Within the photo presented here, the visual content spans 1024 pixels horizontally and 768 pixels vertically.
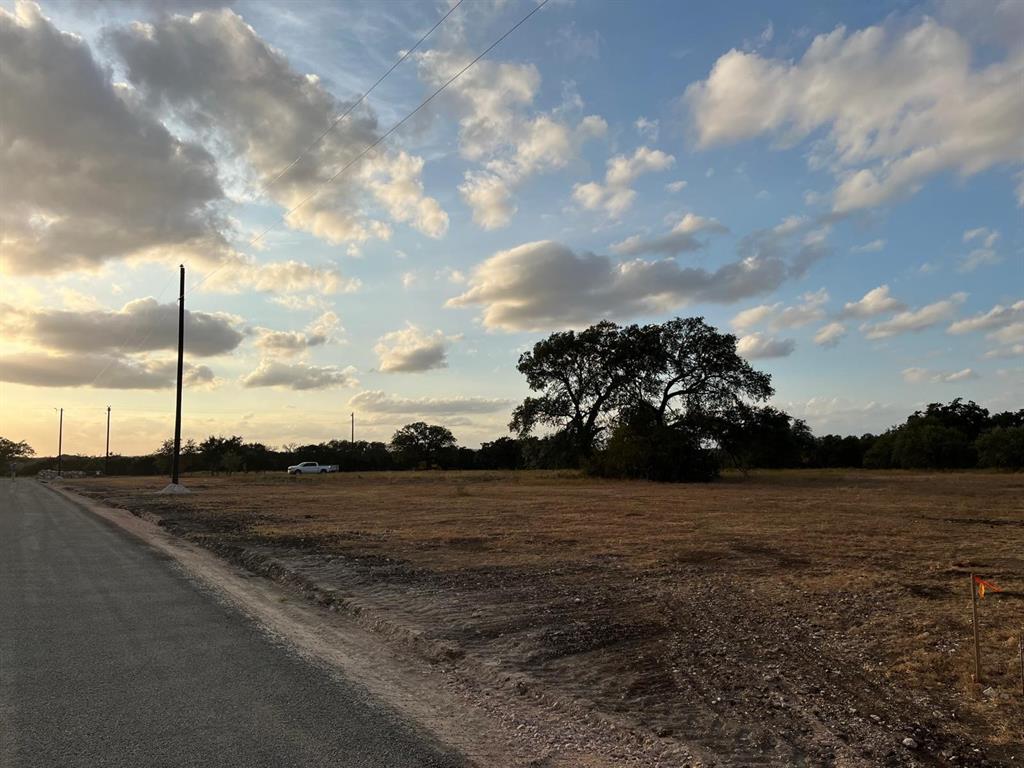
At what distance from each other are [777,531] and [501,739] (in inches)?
527

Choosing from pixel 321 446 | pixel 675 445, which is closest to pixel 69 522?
pixel 675 445

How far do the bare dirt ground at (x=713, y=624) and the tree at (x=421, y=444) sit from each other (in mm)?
91371

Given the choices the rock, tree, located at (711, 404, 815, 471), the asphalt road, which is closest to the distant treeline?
tree, located at (711, 404, 815, 471)

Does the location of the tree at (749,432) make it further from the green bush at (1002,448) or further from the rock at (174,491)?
the rock at (174,491)

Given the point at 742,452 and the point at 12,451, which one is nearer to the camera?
the point at 742,452

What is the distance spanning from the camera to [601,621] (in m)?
7.95

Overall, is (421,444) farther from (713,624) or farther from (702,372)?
(713,624)

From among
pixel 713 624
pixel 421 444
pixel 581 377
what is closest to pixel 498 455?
pixel 421 444

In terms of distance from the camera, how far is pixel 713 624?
772 cm

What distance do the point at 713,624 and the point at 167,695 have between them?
5.11 meters

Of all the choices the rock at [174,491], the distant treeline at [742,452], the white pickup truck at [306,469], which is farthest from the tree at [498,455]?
the rock at [174,491]

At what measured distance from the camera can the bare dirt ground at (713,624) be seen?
4.81 metres

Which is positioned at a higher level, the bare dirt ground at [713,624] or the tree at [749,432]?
the tree at [749,432]

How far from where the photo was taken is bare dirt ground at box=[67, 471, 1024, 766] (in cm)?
481
